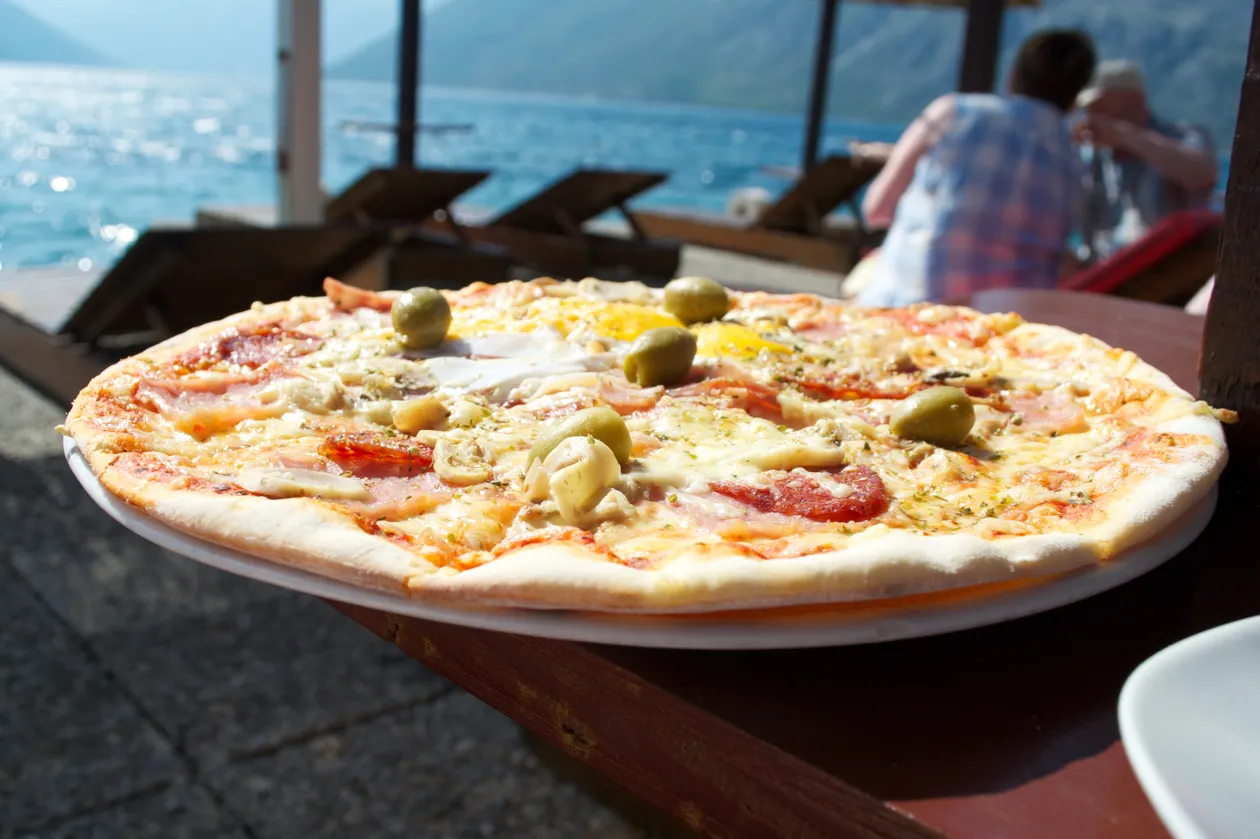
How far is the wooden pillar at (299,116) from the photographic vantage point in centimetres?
692

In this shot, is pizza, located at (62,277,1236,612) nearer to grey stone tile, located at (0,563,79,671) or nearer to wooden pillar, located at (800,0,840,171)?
grey stone tile, located at (0,563,79,671)

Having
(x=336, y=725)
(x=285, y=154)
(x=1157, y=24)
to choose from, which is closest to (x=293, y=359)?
(x=336, y=725)

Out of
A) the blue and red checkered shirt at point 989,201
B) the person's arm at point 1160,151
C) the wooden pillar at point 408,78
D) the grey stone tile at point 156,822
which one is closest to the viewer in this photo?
the grey stone tile at point 156,822

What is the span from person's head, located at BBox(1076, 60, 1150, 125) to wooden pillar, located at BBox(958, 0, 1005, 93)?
292 cm

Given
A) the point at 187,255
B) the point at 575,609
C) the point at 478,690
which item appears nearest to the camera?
the point at 575,609

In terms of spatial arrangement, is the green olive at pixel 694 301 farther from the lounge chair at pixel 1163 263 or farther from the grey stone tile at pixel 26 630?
the lounge chair at pixel 1163 263

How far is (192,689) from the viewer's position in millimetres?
2906

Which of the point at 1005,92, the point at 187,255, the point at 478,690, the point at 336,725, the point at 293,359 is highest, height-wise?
the point at 1005,92

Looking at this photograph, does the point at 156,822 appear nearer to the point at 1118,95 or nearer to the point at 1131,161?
the point at 1118,95

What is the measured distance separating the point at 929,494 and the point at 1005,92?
3907mm

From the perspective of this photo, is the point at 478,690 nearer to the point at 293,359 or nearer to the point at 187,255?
the point at 293,359

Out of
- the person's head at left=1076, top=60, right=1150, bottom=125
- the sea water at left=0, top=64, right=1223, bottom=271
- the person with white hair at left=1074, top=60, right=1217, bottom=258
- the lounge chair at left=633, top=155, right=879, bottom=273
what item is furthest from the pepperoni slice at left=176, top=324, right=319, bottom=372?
the lounge chair at left=633, top=155, right=879, bottom=273

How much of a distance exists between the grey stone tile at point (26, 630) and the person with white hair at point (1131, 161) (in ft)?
15.2

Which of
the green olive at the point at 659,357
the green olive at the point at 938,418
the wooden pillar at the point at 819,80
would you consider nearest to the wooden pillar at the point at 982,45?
the wooden pillar at the point at 819,80
